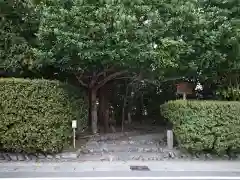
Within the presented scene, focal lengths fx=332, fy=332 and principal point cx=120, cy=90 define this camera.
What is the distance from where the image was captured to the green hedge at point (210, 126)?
12.5 metres

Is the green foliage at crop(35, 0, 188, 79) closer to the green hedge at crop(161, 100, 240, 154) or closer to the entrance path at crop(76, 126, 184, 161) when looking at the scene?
the green hedge at crop(161, 100, 240, 154)

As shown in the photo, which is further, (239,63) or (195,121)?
(239,63)

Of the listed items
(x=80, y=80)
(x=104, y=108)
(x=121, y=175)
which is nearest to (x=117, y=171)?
(x=121, y=175)

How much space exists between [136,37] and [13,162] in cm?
627

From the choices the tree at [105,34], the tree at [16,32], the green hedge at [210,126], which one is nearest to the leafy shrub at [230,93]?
the green hedge at [210,126]

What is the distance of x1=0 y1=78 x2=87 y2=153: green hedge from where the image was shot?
38.2ft

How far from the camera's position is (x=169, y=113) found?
13703mm

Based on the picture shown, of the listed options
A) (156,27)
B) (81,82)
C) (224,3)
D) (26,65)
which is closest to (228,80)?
(224,3)

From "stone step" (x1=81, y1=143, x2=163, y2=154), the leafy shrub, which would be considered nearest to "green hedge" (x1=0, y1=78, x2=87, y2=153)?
"stone step" (x1=81, y1=143, x2=163, y2=154)

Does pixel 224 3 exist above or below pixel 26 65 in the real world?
above

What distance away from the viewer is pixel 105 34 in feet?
38.6

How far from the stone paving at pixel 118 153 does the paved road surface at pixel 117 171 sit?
0.63 meters

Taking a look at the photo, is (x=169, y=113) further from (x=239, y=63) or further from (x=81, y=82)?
(x=81, y=82)

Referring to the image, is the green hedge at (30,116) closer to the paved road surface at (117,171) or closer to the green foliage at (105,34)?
the paved road surface at (117,171)
